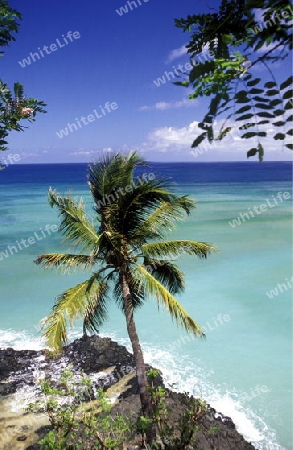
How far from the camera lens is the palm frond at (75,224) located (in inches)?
320

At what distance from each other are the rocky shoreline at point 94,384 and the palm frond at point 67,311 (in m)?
1.14

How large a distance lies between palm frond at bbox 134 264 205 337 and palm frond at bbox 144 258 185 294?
53cm

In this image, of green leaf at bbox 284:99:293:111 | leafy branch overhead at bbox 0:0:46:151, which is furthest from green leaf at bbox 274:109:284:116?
leafy branch overhead at bbox 0:0:46:151

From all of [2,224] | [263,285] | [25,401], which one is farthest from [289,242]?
[2,224]

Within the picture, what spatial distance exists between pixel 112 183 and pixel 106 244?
1.26 metres

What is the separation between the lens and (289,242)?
3111 cm

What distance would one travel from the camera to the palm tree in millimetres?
7605

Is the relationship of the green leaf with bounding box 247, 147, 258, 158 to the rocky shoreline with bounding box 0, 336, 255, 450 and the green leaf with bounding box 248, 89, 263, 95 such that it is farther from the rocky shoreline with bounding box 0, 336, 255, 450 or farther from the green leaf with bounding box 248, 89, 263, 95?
the rocky shoreline with bounding box 0, 336, 255, 450

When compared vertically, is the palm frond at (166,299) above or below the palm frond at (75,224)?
below

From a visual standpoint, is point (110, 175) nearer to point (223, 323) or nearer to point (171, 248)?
point (171, 248)

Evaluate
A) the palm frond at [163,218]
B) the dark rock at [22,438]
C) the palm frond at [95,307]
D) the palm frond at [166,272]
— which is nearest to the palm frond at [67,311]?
the palm frond at [95,307]

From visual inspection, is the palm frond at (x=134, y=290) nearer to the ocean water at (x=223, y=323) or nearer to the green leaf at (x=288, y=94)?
the ocean water at (x=223, y=323)

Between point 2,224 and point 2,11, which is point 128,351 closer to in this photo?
point 2,11

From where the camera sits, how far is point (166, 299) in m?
7.30
